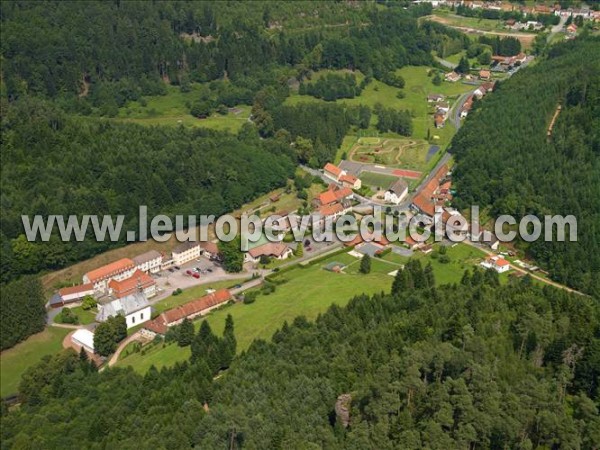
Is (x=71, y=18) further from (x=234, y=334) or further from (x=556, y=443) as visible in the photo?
(x=556, y=443)

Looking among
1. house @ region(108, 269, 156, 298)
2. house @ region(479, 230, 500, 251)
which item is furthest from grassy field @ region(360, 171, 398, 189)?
house @ region(108, 269, 156, 298)

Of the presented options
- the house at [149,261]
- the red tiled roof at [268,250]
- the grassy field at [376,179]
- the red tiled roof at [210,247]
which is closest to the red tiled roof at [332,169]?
the grassy field at [376,179]

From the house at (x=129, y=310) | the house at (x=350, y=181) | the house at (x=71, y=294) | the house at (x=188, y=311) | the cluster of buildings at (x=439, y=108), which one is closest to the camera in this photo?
the house at (x=188, y=311)

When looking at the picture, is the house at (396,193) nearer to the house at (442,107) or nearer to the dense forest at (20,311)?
the house at (442,107)

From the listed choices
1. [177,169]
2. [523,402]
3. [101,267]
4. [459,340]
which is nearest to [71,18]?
[177,169]

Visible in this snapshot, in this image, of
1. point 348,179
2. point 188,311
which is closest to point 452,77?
point 348,179

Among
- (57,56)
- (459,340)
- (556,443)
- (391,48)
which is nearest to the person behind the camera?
(556,443)
